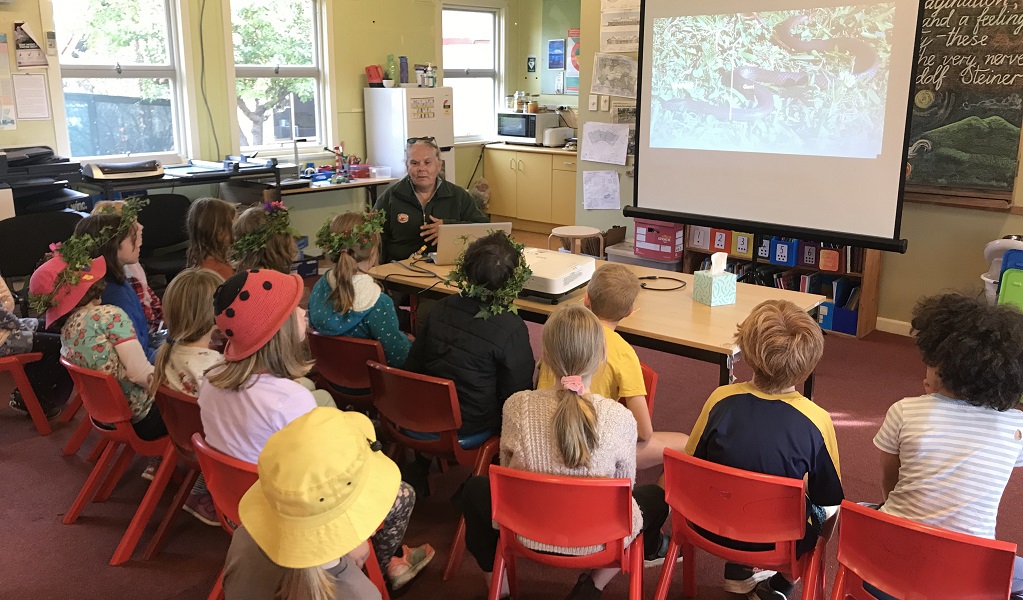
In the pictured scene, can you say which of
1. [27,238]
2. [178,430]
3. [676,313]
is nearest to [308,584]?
[178,430]

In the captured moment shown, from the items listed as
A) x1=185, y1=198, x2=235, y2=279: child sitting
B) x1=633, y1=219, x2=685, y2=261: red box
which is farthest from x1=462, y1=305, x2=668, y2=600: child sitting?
x1=633, y1=219, x2=685, y2=261: red box

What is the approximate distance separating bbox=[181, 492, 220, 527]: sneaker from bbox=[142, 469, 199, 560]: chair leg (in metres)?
0.07

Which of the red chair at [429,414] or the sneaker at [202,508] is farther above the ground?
the red chair at [429,414]

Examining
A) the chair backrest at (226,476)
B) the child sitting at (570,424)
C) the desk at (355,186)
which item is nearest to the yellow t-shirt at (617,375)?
the child sitting at (570,424)

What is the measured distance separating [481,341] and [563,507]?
0.72 meters

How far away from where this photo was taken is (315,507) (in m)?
1.35

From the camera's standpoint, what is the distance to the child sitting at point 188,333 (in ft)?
8.09

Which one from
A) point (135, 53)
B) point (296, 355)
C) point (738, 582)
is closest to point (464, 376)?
point (296, 355)

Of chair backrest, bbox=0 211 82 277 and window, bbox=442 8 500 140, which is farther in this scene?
window, bbox=442 8 500 140

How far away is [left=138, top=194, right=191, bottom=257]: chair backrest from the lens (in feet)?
16.3

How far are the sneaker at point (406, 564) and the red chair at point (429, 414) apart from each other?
0.08 meters

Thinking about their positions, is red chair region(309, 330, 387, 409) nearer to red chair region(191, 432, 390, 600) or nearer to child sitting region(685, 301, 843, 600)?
red chair region(191, 432, 390, 600)

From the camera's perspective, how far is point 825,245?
15.4 ft

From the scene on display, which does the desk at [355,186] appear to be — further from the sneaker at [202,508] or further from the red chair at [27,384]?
the sneaker at [202,508]
